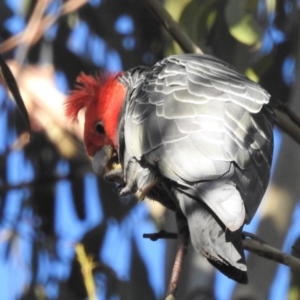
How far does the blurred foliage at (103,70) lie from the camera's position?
9.07 feet

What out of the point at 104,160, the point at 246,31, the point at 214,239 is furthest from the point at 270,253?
the point at 246,31

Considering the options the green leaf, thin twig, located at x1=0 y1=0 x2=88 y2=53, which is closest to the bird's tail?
the green leaf

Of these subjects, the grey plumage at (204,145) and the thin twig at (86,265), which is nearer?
the grey plumage at (204,145)

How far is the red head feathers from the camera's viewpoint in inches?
96.3

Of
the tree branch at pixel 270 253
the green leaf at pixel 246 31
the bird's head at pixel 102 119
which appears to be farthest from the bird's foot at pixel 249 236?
the green leaf at pixel 246 31

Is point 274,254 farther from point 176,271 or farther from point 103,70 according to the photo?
point 103,70

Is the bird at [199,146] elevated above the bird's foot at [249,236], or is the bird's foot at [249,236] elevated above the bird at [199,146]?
the bird at [199,146]

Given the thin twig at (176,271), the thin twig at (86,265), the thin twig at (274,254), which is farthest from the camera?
the thin twig at (86,265)

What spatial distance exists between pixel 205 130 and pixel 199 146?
65mm

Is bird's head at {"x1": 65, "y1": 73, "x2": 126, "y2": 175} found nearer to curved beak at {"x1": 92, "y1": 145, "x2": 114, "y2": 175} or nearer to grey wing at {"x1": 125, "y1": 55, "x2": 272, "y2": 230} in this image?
curved beak at {"x1": 92, "y1": 145, "x2": 114, "y2": 175}

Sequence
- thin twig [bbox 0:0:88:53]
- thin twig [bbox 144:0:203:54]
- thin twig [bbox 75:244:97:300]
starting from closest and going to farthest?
1. thin twig [bbox 144:0:203:54]
2. thin twig [bbox 75:244:97:300]
3. thin twig [bbox 0:0:88:53]

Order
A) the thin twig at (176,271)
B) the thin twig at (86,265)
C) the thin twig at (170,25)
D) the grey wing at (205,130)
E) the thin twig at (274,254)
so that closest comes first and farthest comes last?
the thin twig at (176,271)
the grey wing at (205,130)
the thin twig at (274,254)
the thin twig at (170,25)
the thin twig at (86,265)

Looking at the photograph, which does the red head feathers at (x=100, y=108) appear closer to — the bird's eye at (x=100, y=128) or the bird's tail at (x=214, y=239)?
the bird's eye at (x=100, y=128)

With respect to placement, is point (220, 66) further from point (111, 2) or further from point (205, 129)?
→ point (111, 2)
